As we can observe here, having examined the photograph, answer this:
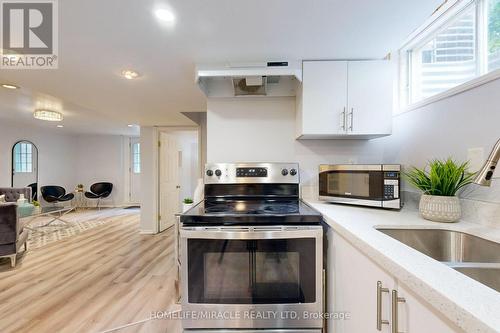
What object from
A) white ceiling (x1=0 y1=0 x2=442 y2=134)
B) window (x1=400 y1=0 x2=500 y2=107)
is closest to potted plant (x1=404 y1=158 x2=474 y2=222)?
window (x1=400 y1=0 x2=500 y2=107)

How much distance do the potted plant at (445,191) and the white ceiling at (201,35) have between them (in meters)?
0.84

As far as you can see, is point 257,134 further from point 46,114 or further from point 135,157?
point 135,157

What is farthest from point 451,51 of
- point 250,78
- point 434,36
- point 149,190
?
point 149,190

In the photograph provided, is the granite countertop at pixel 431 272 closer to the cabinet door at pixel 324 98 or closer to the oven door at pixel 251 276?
the oven door at pixel 251 276

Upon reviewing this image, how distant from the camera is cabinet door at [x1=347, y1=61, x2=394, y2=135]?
5.69ft

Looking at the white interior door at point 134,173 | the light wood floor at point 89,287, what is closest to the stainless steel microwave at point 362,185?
the light wood floor at point 89,287

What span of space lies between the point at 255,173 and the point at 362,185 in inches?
31.2

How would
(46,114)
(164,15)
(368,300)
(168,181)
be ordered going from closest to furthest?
1. (368,300)
2. (164,15)
3. (46,114)
4. (168,181)

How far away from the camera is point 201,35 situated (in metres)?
1.46

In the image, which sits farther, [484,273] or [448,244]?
[448,244]

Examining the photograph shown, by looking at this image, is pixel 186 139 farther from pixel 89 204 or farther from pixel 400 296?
pixel 400 296

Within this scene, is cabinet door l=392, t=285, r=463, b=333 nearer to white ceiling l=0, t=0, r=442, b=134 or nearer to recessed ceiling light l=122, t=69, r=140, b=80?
white ceiling l=0, t=0, r=442, b=134

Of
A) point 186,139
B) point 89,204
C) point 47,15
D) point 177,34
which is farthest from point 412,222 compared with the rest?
point 89,204

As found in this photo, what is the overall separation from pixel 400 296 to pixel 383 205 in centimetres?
87
